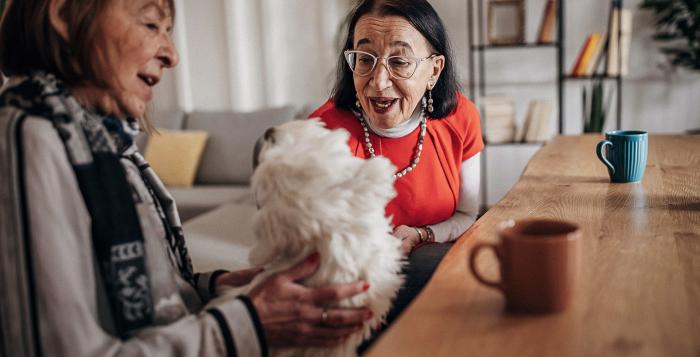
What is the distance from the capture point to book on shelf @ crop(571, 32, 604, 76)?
12.2 ft

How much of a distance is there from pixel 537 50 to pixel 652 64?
0.72 meters

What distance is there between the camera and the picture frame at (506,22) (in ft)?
12.5

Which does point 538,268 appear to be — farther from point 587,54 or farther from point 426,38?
point 587,54

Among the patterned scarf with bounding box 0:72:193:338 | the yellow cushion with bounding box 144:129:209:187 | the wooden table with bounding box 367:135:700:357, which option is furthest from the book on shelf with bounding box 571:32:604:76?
the patterned scarf with bounding box 0:72:193:338

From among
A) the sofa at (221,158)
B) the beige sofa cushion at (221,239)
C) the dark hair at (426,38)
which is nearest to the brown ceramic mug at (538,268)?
the dark hair at (426,38)

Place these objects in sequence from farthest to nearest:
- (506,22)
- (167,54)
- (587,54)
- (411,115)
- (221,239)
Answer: (506,22), (587,54), (221,239), (411,115), (167,54)

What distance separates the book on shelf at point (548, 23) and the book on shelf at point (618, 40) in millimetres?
334

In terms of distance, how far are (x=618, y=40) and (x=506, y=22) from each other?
0.72 meters

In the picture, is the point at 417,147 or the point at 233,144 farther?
the point at 233,144

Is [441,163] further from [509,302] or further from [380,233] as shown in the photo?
[509,302]

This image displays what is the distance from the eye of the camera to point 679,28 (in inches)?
141

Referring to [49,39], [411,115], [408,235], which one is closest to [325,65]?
[411,115]

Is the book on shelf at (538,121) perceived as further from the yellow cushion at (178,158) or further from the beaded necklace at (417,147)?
the beaded necklace at (417,147)

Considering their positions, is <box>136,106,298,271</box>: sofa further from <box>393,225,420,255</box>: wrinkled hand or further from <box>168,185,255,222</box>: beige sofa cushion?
<box>393,225,420,255</box>: wrinkled hand
